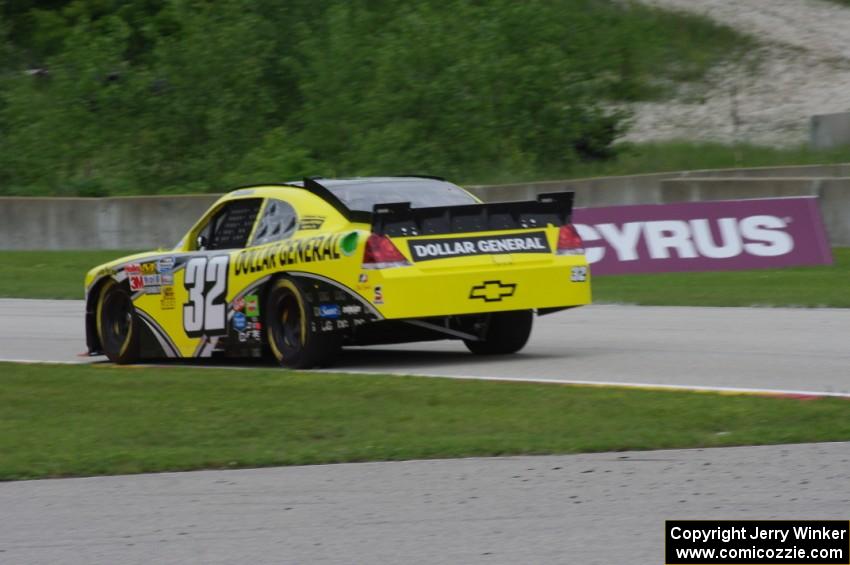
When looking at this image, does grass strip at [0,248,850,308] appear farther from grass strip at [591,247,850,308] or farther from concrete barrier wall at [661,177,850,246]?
concrete barrier wall at [661,177,850,246]

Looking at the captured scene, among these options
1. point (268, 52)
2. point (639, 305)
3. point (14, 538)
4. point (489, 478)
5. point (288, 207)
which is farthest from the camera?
point (268, 52)


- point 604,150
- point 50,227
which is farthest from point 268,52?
point 50,227

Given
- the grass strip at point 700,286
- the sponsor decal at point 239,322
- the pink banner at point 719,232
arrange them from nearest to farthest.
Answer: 1. the sponsor decal at point 239,322
2. the grass strip at point 700,286
3. the pink banner at point 719,232

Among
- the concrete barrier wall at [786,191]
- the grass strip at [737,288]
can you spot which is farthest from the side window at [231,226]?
the concrete barrier wall at [786,191]

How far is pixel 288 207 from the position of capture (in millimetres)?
12297

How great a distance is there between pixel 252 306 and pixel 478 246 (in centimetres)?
188

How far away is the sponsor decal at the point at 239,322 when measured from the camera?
40.9 feet

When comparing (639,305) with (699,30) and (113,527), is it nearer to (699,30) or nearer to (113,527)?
(113,527)

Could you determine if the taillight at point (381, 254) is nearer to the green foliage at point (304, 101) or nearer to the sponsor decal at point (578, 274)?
the sponsor decal at point (578, 274)

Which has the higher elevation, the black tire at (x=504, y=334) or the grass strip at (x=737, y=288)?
the black tire at (x=504, y=334)

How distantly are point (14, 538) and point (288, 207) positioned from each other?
6.01 meters

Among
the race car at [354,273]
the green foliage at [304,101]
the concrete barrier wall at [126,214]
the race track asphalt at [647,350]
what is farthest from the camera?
the green foliage at [304,101]

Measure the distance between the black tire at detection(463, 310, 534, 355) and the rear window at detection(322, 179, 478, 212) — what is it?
100cm

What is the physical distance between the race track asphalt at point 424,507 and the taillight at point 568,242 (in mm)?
4478
